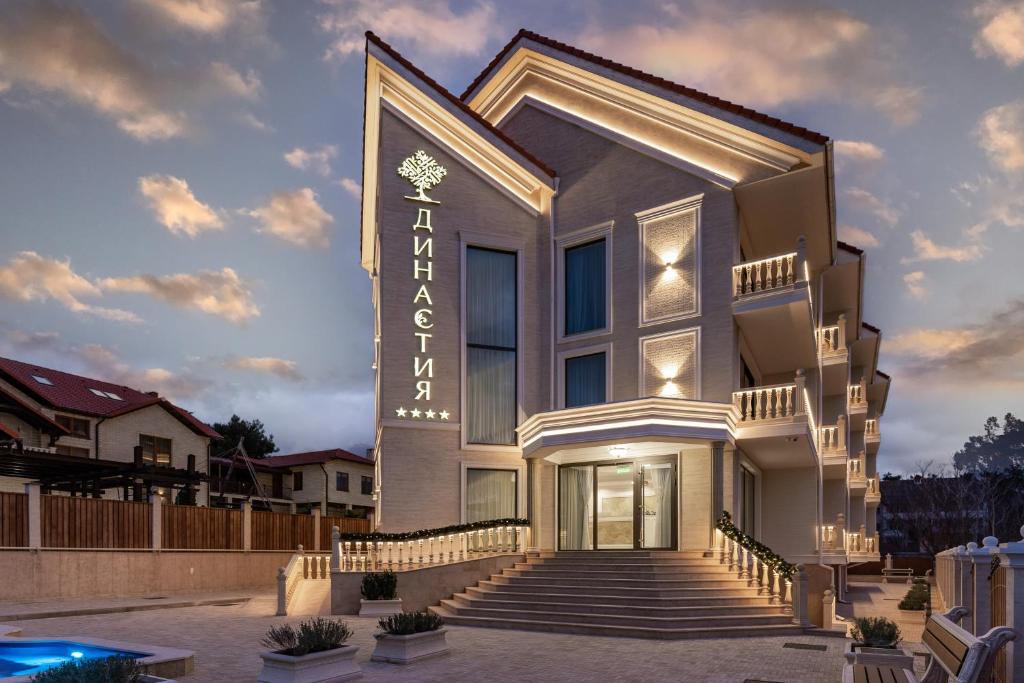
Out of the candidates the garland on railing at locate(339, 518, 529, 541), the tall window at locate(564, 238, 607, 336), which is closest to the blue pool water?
the garland on railing at locate(339, 518, 529, 541)

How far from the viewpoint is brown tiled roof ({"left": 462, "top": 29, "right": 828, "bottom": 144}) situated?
1903 cm

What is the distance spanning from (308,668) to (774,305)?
1401 cm

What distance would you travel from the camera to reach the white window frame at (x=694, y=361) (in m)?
20.3

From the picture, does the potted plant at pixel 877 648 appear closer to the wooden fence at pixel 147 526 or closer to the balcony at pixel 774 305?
the balcony at pixel 774 305

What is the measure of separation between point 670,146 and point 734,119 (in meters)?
2.03

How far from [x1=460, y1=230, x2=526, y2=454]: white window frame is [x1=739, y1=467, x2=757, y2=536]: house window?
6323 millimetres

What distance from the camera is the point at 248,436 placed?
206ft

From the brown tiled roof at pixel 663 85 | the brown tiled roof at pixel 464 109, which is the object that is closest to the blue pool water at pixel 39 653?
the brown tiled roof at pixel 464 109

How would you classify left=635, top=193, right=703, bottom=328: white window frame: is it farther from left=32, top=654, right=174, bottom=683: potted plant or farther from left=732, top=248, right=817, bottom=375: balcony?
left=32, top=654, right=174, bottom=683: potted plant

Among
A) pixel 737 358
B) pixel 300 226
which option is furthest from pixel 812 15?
pixel 300 226

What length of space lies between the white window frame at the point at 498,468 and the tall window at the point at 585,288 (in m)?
4.33

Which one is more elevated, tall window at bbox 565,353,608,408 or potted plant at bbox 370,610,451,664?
tall window at bbox 565,353,608,408

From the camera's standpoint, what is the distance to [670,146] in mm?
21766

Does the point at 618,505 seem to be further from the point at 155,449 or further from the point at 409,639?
the point at 155,449
